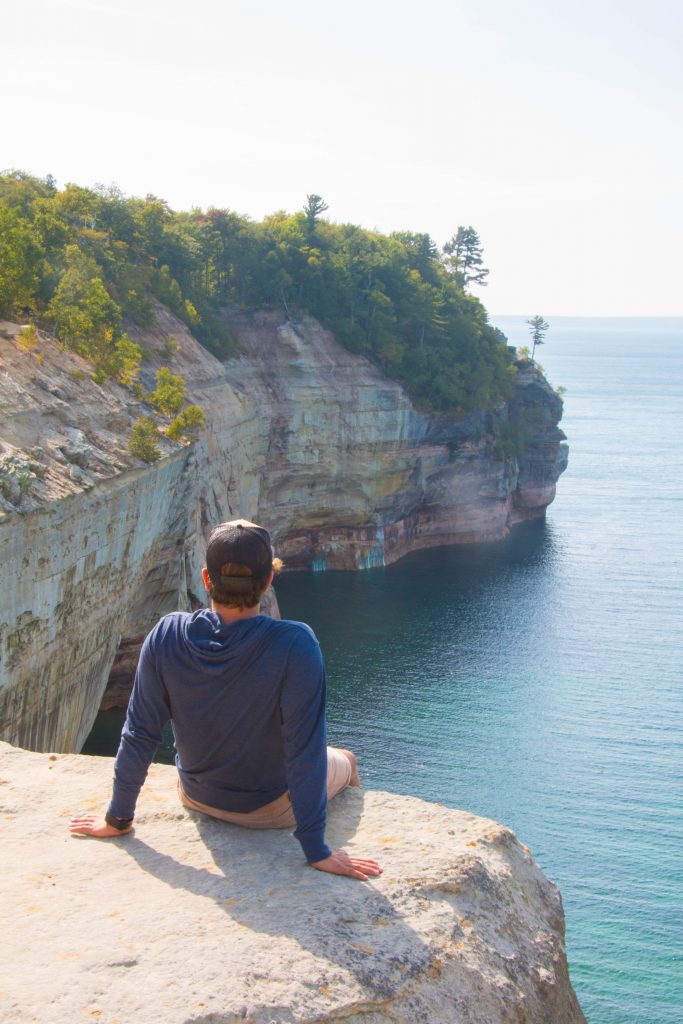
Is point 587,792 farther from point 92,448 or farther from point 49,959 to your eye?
point 49,959

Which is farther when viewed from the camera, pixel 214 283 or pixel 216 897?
pixel 214 283

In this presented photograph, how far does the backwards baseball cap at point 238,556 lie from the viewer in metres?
5.96

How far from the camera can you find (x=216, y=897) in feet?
18.6

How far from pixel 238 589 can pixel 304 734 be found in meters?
0.96

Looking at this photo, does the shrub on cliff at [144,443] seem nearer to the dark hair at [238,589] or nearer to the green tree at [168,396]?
the green tree at [168,396]

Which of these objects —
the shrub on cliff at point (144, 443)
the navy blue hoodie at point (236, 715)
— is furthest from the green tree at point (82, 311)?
the navy blue hoodie at point (236, 715)

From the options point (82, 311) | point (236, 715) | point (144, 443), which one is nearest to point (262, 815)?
point (236, 715)

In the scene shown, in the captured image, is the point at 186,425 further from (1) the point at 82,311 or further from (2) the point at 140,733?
(2) the point at 140,733

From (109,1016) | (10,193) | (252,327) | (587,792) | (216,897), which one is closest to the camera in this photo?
(109,1016)

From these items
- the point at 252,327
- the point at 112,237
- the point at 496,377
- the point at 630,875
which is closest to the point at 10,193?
the point at 112,237

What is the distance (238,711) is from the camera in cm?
621

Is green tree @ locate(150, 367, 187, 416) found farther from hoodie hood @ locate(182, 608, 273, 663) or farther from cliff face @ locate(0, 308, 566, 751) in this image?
hoodie hood @ locate(182, 608, 273, 663)

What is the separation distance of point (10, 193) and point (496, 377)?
135 feet

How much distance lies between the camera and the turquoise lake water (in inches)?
1013
